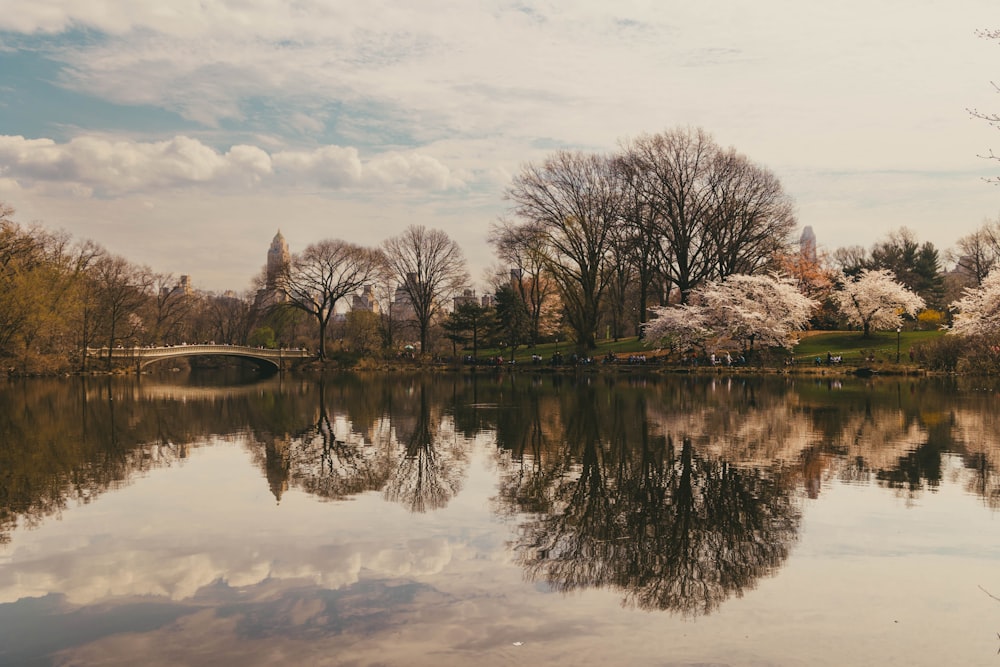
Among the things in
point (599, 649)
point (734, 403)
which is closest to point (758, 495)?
point (599, 649)

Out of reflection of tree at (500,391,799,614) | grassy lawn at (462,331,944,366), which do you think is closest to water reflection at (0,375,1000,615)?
reflection of tree at (500,391,799,614)

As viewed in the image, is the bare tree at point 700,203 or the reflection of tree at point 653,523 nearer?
the reflection of tree at point 653,523

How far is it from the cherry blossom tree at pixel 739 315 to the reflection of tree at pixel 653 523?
45.5 m

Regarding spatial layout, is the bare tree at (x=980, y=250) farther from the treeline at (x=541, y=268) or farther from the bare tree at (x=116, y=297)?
the bare tree at (x=116, y=297)

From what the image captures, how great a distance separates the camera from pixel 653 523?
41.3ft

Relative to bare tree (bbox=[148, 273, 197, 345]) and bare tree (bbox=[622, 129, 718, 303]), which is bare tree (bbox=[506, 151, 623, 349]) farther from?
bare tree (bbox=[148, 273, 197, 345])

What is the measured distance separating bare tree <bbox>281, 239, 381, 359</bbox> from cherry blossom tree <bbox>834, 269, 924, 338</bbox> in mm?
44757

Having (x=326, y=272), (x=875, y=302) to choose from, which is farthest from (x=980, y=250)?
(x=326, y=272)

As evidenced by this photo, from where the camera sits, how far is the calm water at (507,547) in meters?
7.93

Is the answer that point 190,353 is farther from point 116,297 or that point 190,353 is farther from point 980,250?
point 980,250

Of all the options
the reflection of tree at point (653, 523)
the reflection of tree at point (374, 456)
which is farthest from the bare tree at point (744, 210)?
the reflection of tree at point (653, 523)

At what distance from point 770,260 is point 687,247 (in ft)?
42.9

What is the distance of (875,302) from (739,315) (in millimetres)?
16353

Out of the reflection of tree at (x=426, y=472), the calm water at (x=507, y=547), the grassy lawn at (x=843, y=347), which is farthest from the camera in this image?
the grassy lawn at (x=843, y=347)
